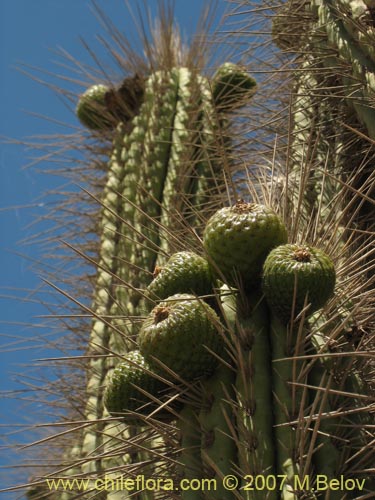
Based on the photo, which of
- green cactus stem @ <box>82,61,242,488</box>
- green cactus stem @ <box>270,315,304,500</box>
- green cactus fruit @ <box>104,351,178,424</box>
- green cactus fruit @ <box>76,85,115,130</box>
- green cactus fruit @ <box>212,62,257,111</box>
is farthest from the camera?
green cactus fruit @ <box>76,85,115,130</box>

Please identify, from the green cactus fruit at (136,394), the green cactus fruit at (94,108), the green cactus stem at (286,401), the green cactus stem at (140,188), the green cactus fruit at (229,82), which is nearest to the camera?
the green cactus stem at (286,401)

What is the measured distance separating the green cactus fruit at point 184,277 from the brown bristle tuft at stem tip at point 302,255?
0.23 m

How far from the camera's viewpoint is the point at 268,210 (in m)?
2.00

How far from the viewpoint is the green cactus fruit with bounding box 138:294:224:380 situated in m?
1.85

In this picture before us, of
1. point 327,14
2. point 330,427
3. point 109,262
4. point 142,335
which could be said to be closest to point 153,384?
point 142,335

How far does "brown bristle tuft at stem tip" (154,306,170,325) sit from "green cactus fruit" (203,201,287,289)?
0.49 feet

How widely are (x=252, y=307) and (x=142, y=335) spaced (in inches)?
9.9

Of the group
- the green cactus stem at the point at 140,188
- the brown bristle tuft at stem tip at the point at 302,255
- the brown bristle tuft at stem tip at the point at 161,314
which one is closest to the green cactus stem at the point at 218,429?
the brown bristle tuft at stem tip at the point at 161,314

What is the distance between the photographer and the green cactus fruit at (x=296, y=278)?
1881 mm

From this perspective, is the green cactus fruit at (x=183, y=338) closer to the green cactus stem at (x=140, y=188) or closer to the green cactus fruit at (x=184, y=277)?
the green cactus fruit at (x=184, y=277)

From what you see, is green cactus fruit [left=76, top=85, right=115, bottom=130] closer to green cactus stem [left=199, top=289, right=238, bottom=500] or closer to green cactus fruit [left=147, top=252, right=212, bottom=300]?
green cactus fruit [left=147, top=252, right=212, bottom=300]

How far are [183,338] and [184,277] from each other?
211mm

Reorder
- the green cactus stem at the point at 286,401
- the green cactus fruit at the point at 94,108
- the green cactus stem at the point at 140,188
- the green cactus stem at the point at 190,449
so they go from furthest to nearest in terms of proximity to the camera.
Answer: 1. the green cactus fruit at the point at 94,108
2. the green cactus stem at the point at 140,188
3. the green cactus stem at the point at 190,449
4. the green cactus stem at the point at 286,401

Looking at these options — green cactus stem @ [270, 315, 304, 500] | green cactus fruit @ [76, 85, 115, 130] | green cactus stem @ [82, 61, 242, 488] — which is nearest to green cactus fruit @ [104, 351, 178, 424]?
green cactus stem @ [270, 315, 304, 500]
